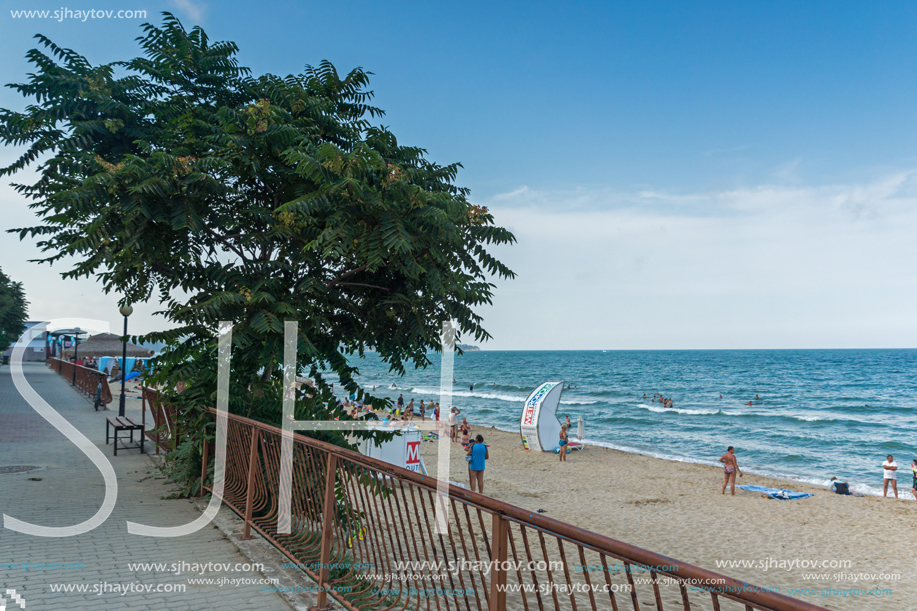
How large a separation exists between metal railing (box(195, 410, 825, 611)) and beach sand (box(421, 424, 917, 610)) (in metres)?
7.14

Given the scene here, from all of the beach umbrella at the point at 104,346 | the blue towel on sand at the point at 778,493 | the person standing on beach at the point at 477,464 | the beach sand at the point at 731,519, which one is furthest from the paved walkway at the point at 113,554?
the beach umbrella at the point at 104,346

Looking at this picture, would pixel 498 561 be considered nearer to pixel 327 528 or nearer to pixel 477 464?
pixel 327 528

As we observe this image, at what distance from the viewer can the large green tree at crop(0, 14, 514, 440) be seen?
20.5 ft

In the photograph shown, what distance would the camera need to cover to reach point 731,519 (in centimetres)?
1738

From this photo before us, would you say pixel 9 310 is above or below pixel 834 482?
above

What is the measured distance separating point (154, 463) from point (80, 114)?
6971 millimetres

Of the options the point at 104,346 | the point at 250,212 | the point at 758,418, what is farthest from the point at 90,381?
the point at 758,418

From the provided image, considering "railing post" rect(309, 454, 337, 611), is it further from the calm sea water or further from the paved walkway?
the calm sea water

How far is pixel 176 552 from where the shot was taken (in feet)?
19.3

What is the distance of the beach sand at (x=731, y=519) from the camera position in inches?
484

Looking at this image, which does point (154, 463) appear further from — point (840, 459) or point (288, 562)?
point (840, 459)

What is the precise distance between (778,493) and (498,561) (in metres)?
22.6

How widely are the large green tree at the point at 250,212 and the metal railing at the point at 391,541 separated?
142 cm

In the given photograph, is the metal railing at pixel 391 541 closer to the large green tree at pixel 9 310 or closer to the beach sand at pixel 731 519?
the beach sand at pixel 731 519
